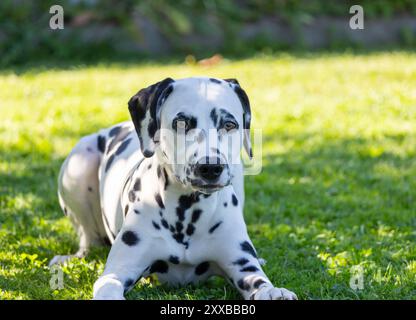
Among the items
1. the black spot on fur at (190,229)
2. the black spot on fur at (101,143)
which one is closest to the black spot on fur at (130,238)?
the black spot on fur at (190,229)

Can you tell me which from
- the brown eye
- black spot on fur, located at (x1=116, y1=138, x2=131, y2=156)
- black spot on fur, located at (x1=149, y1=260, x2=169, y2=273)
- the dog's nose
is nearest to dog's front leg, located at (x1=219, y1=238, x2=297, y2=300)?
black spot on fur, located at (x1=149, y1=260, x2=169, y2=273)

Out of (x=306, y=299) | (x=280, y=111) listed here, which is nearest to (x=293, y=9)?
(x=280, y=111)

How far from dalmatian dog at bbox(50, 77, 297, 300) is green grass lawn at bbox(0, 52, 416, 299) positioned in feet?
0.73

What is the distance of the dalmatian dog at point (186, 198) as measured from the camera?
167 inches

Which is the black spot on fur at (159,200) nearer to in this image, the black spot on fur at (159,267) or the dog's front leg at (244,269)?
the black spot on fur at (159,267)

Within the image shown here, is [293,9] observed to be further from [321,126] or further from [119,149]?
[119,149]

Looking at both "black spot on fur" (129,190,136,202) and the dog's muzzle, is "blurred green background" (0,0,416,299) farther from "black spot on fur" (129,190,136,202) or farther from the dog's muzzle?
the dog's muzzle

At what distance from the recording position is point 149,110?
4500 mm

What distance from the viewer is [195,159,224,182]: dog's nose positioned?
13.4ft

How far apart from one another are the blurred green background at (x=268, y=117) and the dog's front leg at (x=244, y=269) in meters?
0.18

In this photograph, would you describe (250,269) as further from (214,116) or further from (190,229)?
(214,116)

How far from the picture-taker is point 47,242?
5738 mm

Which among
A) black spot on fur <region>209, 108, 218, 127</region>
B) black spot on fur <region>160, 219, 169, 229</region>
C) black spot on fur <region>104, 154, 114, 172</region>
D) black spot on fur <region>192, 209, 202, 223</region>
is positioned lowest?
black spot on fur <region>160, 219, 169, 229</region>

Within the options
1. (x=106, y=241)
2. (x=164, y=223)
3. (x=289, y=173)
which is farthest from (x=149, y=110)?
(x=289, y=173)
